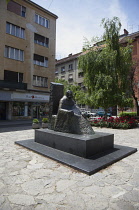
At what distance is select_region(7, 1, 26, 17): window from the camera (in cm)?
1897

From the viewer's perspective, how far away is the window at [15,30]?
62.1 feet

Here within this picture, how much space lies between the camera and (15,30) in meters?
19.5

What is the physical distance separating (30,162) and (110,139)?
9.34 ft

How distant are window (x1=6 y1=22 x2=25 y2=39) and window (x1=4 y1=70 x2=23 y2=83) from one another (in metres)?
5.07

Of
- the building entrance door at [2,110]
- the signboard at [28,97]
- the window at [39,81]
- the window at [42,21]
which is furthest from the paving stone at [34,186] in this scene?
the window at [42,21]

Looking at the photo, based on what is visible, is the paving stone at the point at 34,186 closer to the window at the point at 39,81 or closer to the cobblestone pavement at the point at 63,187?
the cobblestone pavement at the point at 63,187

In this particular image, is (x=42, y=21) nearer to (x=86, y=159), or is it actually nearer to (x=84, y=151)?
(x=84, y=151)

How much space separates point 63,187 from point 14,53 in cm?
1960

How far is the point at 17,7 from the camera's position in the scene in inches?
773

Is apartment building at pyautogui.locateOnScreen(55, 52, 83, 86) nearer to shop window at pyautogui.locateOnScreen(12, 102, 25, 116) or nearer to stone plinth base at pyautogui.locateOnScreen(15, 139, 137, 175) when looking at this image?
shop window at pyautogui.locateOnScreen(12, 102, 25, 116)

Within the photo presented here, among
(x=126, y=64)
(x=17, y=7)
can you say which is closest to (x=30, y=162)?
(x=126, y=64)

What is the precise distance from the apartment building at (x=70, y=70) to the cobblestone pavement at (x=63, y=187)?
1233 inches

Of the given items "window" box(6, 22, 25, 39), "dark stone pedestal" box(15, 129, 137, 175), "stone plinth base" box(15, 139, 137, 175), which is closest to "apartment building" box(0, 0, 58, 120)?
"window" box(6, 22, 25, 39)

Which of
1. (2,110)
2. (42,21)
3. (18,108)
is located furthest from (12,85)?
(42,21)
